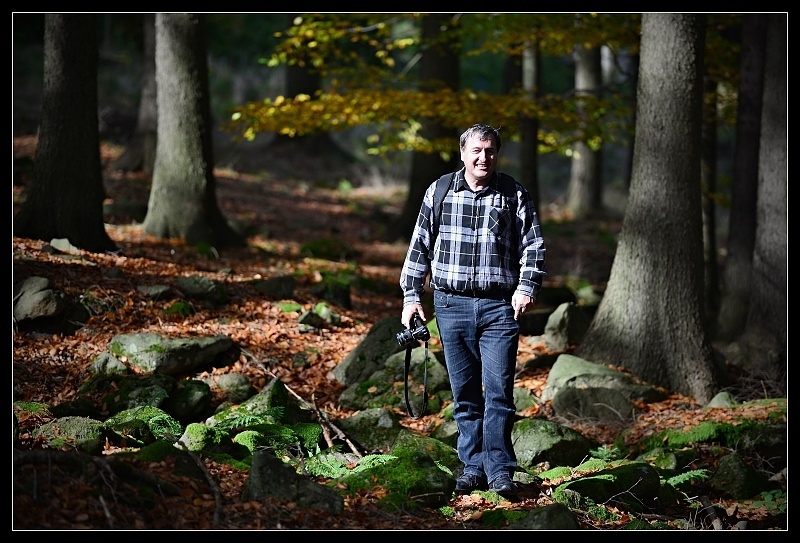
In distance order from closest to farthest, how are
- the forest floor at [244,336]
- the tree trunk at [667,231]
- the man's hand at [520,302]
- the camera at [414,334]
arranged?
the forest floor at [244,336]
the man's hand at [520,302]
the camera at [414,334]
the tree trunk at [667,231]

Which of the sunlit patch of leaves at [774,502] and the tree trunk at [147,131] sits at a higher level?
the tree trunk at [147,131]

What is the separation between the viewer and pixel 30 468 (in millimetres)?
4492

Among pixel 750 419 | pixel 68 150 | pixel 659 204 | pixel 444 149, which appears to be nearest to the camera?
pixel 750 419

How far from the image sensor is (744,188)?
457 inches

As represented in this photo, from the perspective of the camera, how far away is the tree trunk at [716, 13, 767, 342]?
11391 mm

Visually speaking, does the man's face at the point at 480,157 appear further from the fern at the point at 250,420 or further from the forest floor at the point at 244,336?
the fern at the point at 250,420

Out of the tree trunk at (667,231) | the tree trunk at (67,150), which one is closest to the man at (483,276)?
the tree trunk at (667,231)

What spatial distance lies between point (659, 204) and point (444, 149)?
5.74 metres

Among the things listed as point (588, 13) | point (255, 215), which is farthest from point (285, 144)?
point (588, 13)

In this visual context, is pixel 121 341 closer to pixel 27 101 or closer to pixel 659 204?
pixel 659 204

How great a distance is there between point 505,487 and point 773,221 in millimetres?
6421

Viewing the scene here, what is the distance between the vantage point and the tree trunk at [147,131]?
17312mm

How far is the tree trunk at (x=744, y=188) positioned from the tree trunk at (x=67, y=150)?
8.21m

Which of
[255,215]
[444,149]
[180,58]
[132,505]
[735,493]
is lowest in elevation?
[735,493]
